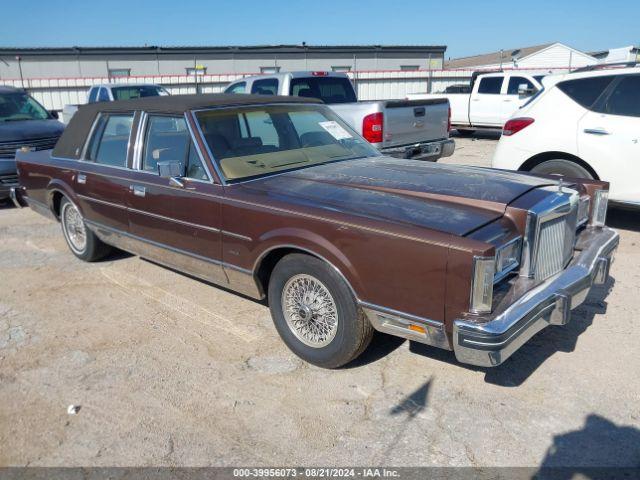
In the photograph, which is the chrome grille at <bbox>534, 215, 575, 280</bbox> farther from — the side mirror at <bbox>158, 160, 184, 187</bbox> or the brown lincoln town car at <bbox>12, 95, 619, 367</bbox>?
the side mirror at <bbox>158, 160, 184, 187</bbox>

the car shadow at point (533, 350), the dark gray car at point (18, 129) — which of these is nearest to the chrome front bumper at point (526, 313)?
the car shadow at point (533, 350)

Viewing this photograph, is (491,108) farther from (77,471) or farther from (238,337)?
(77,471)

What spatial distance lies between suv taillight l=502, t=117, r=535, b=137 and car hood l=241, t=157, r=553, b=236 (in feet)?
7.81

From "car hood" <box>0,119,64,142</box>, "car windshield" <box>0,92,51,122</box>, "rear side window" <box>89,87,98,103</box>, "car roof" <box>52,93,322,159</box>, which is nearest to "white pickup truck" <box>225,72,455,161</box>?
"car roof" <box>52,93,322,159</box>

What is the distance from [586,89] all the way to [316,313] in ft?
14.6

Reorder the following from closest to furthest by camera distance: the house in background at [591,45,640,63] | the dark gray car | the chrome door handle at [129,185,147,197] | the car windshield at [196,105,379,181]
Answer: the car windshield at [196,105,379,181]
the chrome door handle at [129,185,147,197]
the dark gray car
the house in background at [591,45,640,63]

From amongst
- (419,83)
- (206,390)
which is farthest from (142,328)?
(419,83)

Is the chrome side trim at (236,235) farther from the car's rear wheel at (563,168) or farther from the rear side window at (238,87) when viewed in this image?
the rear side window at (238,87)

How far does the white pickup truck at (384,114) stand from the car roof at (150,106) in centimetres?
234

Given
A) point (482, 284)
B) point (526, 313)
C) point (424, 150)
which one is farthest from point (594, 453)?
point (424, 150)

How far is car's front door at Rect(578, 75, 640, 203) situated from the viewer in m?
5.62

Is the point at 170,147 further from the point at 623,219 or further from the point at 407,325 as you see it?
the point at 623,219

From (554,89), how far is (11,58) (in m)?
26.9

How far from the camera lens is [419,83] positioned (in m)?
22.9
